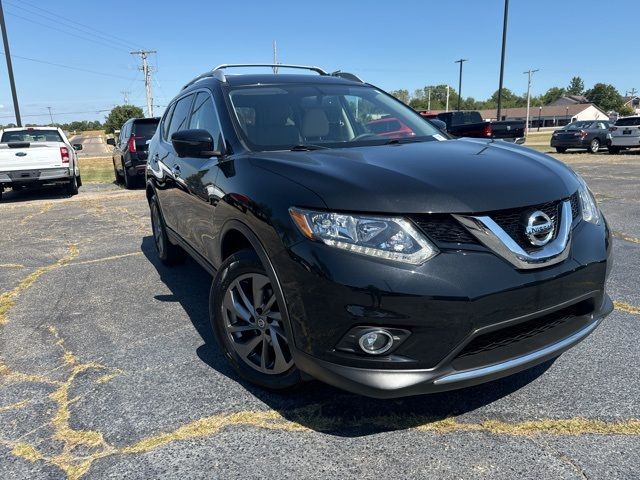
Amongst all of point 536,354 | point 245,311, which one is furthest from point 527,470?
point 245,311

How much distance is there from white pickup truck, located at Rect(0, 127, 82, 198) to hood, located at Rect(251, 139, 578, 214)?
32.7 feet

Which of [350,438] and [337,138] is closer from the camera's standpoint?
[350,438]

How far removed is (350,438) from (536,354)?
94cm

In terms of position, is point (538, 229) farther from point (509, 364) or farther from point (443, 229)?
point (509, 364)

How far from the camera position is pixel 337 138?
11.0 feet

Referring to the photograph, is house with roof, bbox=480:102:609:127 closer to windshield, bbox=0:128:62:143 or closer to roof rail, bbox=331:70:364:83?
windshield, bbox=0:128:62:143

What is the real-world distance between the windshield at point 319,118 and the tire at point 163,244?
84.4 inches

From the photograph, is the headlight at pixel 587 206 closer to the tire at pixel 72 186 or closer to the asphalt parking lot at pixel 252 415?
the asphalt parking lot at pixel 252 415

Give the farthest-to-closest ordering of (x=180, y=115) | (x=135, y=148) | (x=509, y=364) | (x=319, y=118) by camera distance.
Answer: (x=135, y=148) → (x=180, y=115) → (x=319, y=118) → (x=509, y=364)

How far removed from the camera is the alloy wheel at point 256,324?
2.53 meters

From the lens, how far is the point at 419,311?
201 cm

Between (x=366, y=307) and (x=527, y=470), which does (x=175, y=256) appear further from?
(x=527, y=470)

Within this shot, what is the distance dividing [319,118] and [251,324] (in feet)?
5.13

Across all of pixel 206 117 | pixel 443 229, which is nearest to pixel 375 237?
pixel 443 229
